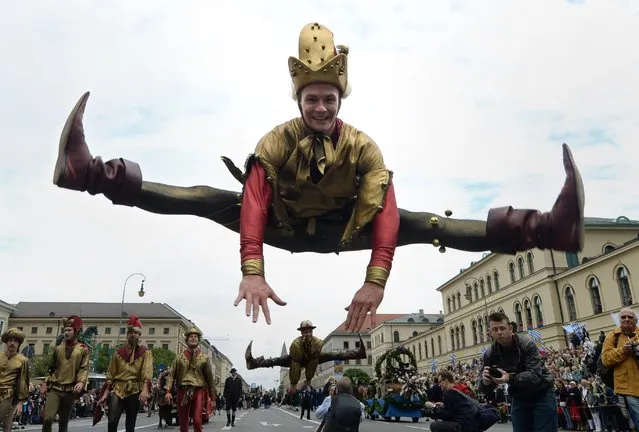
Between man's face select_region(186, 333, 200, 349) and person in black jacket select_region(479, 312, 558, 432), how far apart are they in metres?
4.18

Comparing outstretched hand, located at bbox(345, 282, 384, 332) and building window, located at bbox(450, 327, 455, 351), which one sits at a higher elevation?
building window, located at bbox(450, 327, 455, 351)

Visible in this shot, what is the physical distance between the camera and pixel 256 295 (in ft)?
9.38

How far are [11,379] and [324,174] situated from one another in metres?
5.95

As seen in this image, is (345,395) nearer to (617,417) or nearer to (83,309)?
(617,417)

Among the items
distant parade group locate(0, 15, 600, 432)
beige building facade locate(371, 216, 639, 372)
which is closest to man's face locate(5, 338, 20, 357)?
distant parade group locate(0, 15, 600, 432)

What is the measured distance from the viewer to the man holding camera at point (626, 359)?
5492 mm

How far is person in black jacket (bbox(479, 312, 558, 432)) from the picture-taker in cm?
456

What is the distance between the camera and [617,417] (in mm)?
14758

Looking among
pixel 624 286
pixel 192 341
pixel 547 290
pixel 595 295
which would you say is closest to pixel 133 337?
pixel 192 341

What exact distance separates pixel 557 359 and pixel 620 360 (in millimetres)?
16555

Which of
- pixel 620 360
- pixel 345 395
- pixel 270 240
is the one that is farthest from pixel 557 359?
pixel 270 240

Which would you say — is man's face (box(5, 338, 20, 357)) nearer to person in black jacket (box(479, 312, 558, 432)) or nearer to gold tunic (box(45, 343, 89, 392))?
gold tunic (box(45, 343, 89, 392))

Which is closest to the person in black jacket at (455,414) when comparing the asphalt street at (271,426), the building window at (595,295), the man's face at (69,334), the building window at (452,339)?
the man's face at (69,334)

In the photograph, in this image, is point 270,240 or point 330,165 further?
point 270,240
